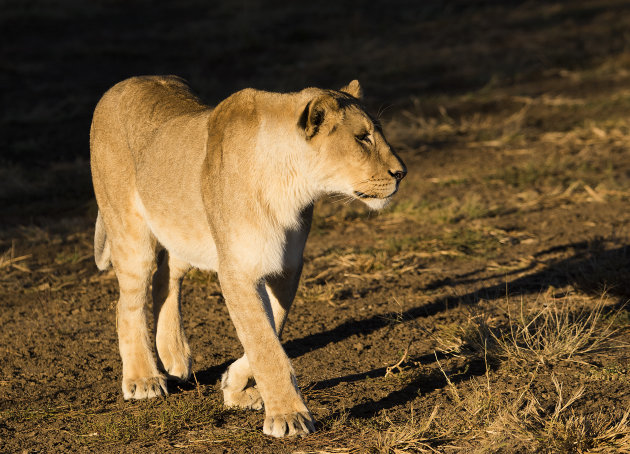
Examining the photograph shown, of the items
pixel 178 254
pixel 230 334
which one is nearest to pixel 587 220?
pixel 230 334

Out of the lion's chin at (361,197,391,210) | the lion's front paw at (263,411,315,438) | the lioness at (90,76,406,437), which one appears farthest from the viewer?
the lion's chin at (361,197,391,210)

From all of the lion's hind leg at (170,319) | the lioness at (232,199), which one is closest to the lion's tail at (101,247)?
the lioness at (232,199)

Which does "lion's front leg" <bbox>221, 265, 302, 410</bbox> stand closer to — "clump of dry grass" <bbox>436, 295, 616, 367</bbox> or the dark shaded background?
"clump of dry grass" <bbox>436, 295, 616, 367</bbox>

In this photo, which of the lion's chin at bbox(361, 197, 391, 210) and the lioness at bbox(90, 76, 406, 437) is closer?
the lioness at bbox(90, 76, 406, 437)

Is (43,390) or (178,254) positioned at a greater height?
(178,254)

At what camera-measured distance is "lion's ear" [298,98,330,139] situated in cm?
370

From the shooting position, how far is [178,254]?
4.53 metres

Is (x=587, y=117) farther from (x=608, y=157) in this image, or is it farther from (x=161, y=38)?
(x=161, y=38)

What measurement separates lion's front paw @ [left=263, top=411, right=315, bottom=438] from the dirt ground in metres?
0.06

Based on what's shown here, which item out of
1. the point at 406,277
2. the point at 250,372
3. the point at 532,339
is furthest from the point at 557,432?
the point at 406,277

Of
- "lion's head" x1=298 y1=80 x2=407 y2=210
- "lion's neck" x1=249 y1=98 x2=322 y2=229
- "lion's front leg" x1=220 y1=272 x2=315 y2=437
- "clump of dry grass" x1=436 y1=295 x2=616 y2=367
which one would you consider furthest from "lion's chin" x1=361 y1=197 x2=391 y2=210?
"clump of dry grass" x1=436 y1=295 x2=616 y2=367

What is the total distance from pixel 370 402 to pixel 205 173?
134 cm

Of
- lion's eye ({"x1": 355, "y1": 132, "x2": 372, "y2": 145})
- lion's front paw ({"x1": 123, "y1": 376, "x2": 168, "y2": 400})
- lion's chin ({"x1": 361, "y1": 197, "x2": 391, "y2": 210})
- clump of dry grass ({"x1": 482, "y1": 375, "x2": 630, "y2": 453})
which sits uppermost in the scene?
lion's eye ({"x1": 355, "y1": 132, "x2": 372, "y2": 145})

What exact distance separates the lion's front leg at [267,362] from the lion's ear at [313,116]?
2.26 ft
